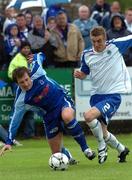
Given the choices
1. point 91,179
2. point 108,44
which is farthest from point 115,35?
point 91,179

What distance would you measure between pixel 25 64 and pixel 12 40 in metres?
1.72

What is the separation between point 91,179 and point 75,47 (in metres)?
8.91

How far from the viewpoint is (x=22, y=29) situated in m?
19.4

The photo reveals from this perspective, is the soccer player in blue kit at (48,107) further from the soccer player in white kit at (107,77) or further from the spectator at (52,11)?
the spectator at (52,11)

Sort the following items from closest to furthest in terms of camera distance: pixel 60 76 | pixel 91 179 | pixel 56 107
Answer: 1. pixel 91 179
2. pixel 56 107
3. pixel 60 76

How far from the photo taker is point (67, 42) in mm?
19000

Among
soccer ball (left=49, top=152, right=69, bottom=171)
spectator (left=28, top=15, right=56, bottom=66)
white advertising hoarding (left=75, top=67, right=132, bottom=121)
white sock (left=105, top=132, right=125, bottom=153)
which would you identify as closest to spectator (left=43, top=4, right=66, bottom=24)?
spectator (left=28, top=15, right=56, bottom=66)

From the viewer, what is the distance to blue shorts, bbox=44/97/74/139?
39.5 ft

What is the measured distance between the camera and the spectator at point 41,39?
18750mm

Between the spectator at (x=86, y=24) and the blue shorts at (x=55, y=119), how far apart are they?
7.55m

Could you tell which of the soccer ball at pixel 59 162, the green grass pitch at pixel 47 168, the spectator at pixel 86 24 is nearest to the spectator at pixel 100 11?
the spectator at pixel 86 24

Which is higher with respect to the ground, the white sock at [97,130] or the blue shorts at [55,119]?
the blue shorts at [55,119]

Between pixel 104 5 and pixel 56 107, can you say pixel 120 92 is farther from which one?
pixel 104 5

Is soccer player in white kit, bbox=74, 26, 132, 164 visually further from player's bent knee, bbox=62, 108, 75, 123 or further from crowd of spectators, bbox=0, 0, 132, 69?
crowd of spectators, bbox=0, 0, 132, 69
